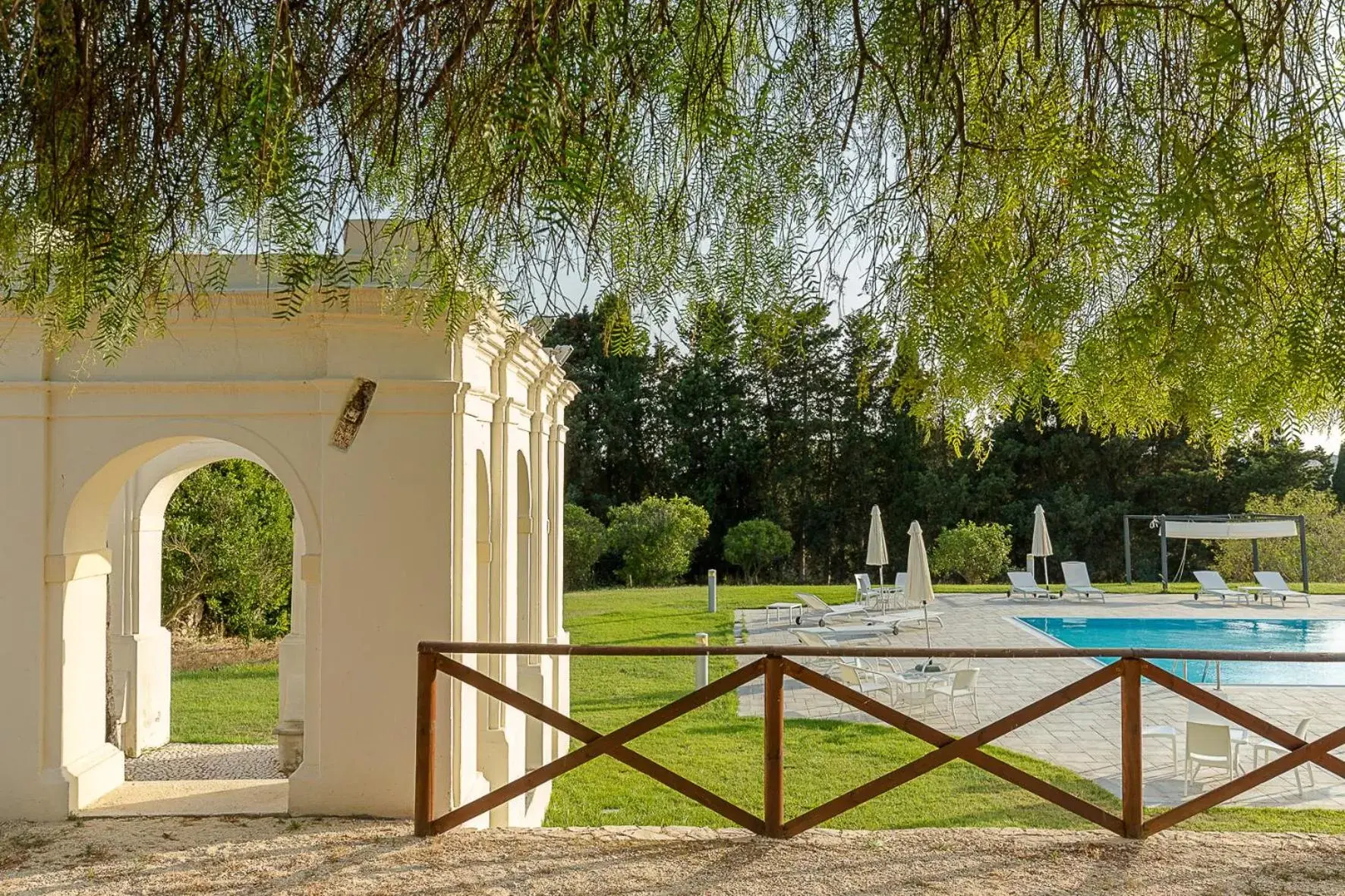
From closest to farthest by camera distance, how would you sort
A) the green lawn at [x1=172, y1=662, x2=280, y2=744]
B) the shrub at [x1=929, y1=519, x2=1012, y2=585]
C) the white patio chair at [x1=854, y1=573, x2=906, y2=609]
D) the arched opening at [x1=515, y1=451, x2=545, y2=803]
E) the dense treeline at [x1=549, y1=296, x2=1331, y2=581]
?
1. the arched opening at [x1=515, y1=451, x2=545, y2=803]
2. the green lawn at [x1=172, y1=662, x2=280, y2=744]
3. the white patio chair at [x1=854, y1=573, x2=906, y2=609]
4. the shrub at [x1=929, y1=519, x2=1012, y2=585]
5. the dense treeline at [x1=549, y1=296, x2=1331, y2=581]

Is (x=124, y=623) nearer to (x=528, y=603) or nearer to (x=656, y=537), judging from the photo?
(x=528, y=603)

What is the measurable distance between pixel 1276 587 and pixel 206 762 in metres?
21.3

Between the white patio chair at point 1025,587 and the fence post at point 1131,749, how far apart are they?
1848 cm

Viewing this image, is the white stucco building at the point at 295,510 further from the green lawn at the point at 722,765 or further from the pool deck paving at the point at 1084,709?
the green lawn at the point at 722,765

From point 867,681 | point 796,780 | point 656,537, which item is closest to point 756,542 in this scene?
point 656,537

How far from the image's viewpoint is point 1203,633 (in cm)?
1820

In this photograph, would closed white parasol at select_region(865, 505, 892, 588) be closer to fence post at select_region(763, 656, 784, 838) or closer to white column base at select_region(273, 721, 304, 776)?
white column base at select_region(273, 721, 304, 776)

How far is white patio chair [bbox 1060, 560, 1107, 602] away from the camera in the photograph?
23062 millimetres

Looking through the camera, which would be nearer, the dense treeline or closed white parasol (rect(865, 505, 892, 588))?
closed white parasol (rect(865, 505, 892, 588))

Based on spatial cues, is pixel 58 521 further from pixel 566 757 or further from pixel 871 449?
pixel 871 449

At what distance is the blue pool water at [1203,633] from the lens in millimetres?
17078

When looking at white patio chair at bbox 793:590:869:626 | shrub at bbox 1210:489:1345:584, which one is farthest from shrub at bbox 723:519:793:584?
shrub at bbox 1210:489:1345:584

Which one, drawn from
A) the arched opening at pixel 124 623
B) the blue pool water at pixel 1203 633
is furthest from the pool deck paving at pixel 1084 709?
the arched opening at pixel 124 623

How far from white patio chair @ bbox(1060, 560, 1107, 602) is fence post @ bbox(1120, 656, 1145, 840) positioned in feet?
61.3
